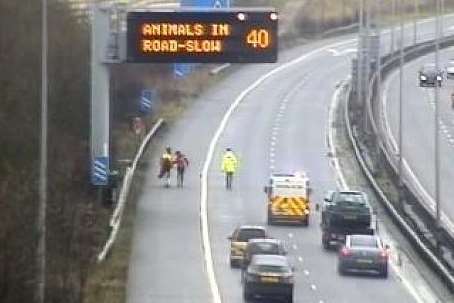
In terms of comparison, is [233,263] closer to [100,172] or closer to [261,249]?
[261,249]

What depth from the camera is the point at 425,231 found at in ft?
172

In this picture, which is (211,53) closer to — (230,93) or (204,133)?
(204,133)

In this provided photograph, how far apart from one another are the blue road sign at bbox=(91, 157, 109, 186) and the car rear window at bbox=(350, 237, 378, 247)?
8.33 metres

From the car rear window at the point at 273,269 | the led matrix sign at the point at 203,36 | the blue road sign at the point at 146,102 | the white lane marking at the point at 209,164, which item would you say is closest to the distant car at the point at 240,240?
the white lane marking at the point at 209,164

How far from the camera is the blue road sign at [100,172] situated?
49.9 m

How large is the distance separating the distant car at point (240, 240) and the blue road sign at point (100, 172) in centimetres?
607

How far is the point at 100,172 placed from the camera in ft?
164

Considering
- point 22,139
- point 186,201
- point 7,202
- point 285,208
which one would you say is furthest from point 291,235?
point 7,202

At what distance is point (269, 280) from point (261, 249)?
10.0 ft

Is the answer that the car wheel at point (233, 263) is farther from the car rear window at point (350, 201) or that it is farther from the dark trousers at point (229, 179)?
the dark trousers at point (229, 179)

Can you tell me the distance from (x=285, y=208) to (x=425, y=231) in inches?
173

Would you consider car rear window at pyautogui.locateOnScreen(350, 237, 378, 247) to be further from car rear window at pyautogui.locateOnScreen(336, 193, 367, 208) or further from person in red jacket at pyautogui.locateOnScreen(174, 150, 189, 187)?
person in red jacket at pyautogui.locateOnScreen(174, 150, 189, 187)

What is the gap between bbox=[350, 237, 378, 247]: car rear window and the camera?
45.2m

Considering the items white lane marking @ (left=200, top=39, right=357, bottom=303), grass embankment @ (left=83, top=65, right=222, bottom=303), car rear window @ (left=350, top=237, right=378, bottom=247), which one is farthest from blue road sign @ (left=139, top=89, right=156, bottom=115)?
car rear window @ (left=350, top=237, right=378, bottom=247)
